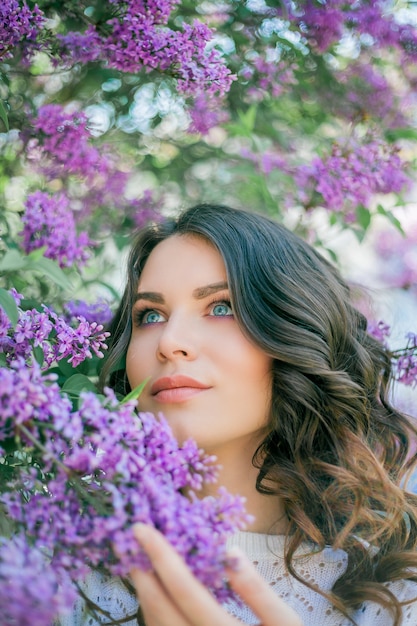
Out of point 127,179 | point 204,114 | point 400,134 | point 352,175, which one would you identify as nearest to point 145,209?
point 127,179

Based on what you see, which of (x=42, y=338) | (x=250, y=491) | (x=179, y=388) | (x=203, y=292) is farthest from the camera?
(x=250, y=491)

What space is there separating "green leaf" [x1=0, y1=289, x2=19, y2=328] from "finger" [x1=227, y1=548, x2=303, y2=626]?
0.46 meters

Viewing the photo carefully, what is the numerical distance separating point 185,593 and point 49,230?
1.03 m

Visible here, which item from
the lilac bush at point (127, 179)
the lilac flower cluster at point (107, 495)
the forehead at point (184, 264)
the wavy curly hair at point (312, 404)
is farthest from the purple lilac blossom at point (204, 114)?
the lilac flower cluster at point (107, 495)

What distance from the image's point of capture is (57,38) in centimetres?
173

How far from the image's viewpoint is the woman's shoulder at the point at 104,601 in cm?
166

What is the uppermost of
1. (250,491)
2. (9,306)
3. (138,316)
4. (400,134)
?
(400,134)

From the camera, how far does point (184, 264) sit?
1.61 meters

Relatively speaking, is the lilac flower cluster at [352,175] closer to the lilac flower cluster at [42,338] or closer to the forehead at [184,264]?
the forehead at [184,264]

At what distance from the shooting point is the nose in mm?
1443

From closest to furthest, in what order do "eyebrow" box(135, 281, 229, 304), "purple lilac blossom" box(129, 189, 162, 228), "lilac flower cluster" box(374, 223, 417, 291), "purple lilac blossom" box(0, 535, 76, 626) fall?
1. "purple lilac blossom" box(0, 535, 76, 626)
2. "eyebrow" box(135, 281, 229, 304)
3. "purple lilac blossom" box(129, 189, 162, 228)
4. "lilac flower cluster" box(374, 223, 417, 291)

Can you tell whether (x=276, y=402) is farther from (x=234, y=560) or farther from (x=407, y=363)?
(x=234, y=560)

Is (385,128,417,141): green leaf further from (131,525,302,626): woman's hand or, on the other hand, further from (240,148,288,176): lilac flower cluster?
(131,525,302,626): woman's hand

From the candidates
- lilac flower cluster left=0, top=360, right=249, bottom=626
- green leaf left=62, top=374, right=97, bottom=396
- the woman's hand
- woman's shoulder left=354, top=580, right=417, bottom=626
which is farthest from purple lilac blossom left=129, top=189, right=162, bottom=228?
the woman's hand
